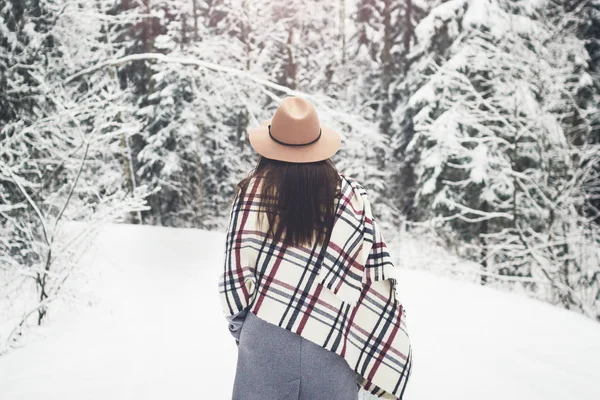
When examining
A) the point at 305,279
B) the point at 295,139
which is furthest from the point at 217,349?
the point at 295,139

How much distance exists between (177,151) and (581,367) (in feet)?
47.6

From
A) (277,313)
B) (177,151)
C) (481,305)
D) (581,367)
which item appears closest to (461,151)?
(481,305)

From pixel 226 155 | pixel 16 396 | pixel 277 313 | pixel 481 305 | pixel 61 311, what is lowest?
pixel 226 155

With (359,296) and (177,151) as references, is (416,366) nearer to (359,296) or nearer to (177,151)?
(359,296)

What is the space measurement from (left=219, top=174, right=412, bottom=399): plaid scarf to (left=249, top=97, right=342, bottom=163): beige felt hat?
0.15 metres

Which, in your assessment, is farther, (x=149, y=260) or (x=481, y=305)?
(x=149, y=260)

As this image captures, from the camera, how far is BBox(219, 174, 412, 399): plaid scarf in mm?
1590

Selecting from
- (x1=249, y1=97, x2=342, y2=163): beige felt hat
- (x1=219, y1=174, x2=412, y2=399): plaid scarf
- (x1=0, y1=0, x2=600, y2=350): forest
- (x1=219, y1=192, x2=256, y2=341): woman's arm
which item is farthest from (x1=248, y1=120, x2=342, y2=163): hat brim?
(x1=0, y1=0, x2=600, y2=350): forest

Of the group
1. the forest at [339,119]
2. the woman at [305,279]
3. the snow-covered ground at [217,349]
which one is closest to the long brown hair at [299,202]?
the woman at [305,279]

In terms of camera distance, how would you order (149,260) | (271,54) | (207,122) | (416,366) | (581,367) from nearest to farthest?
(581,367) < (416,366) < (149,260) < (207,122) < (271,54)

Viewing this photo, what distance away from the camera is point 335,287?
1.58 metres

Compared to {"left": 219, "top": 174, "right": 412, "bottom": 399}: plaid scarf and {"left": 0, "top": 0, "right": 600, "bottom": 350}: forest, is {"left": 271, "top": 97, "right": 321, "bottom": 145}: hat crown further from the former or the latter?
{"left": 0, "top": 0, "right": 600, "bottom": 350}: forest

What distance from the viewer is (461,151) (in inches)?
353

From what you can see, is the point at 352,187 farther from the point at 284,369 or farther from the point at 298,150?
the point at 284,369
